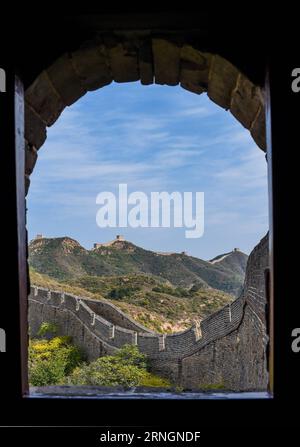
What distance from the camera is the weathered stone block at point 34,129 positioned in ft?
7.16

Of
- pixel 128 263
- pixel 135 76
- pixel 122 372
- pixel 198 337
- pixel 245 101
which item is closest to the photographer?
pixel 245 101

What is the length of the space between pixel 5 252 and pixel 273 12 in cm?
120

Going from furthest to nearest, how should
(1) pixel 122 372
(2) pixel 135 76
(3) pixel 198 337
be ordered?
(1) pixel 122 372, (3) pixel 198 337, (2) pixel 135 76

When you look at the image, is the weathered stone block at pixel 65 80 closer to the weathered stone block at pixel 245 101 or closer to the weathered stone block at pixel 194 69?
the weathered stone block at pixel 194 69

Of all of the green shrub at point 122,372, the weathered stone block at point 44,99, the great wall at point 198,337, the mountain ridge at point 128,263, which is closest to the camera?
the weathered stone block at point 44,99

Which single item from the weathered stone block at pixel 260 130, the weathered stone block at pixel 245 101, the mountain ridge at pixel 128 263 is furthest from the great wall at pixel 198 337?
the mountain ridge at pixel 128 263

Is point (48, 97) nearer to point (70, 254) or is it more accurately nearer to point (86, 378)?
point (86, 378)

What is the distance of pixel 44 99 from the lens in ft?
7.33

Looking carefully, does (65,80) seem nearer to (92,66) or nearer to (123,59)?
(92,66)

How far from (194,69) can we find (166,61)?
132 mm

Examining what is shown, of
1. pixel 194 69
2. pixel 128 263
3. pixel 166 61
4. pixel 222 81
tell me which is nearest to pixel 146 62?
pixel 166 61

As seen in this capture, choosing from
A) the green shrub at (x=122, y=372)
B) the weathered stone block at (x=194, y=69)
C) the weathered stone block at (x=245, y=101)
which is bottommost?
the green shrub at (x=122, y=372)

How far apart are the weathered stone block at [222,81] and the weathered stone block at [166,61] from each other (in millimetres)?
165

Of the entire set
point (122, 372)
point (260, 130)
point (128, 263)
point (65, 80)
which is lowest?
point (122, 372)
